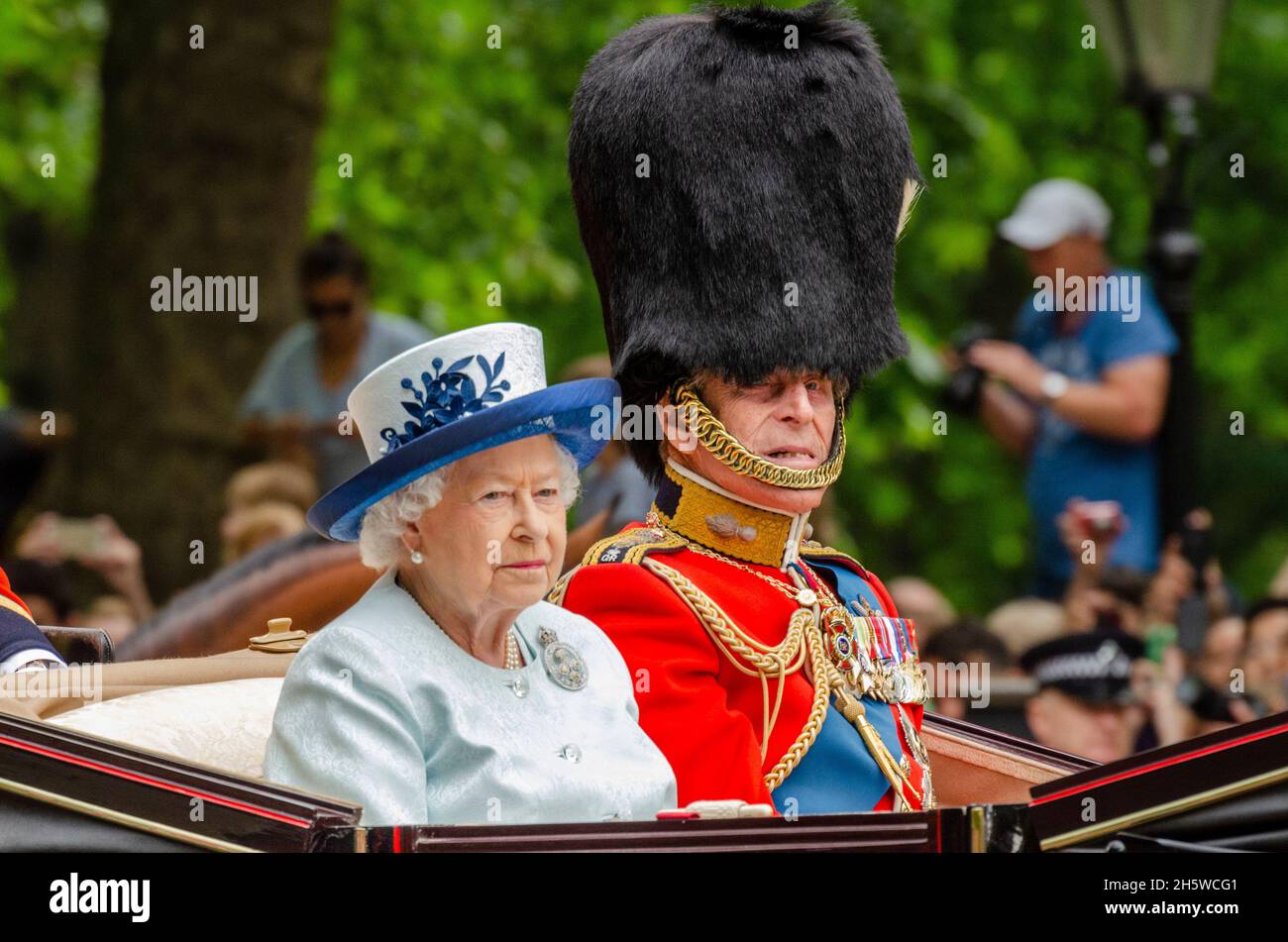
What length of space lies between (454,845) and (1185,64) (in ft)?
17.0

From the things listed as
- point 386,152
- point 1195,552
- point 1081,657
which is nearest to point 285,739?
point 1081,657

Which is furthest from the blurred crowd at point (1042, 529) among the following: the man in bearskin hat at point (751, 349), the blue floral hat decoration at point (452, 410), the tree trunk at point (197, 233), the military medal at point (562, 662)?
the blue floral hat decoration at point (452, 410)

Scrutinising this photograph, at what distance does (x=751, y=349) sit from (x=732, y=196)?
1.00 feet

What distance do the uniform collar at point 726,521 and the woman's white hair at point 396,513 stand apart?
0.56 m

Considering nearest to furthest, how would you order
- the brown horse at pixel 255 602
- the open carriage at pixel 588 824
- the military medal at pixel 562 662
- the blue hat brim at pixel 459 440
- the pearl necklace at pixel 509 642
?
1. the open carriage at pixel 588 824
2. the blue hat brim at pixel 459 440
3. the pearl necklace at pixel 509 642
4. the military medal at pixel 562 662
5. the brown horse at pixel 255 602

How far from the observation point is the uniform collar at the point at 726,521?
4492 millimetres

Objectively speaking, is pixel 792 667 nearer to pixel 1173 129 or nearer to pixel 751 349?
pixel 751 349

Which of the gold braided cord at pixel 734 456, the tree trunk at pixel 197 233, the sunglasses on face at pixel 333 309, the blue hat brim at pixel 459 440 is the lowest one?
the blue hat brim at pixel 459 440

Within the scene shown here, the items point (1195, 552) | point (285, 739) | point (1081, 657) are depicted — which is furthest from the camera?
point (1195, 552)

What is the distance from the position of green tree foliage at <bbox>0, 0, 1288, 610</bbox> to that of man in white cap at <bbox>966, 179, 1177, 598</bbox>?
180 centimetres

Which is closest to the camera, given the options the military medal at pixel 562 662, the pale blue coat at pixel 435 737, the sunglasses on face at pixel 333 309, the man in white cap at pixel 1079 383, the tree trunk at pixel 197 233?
the pale blue coat at pixel 435 737

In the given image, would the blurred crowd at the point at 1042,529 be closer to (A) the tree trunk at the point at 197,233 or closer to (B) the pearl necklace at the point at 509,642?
(A) the tree trunk at the point at 197,233

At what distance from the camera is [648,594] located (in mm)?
4348
